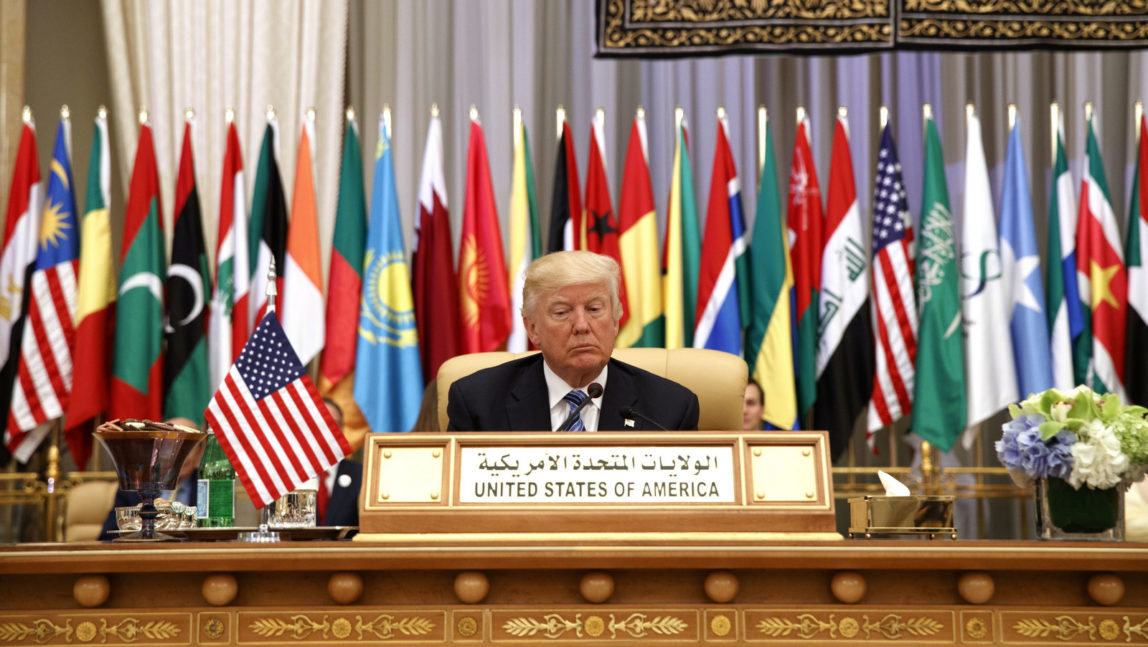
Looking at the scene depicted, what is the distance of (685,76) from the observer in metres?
5.87

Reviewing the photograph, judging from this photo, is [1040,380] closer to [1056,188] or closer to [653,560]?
[1056,188]

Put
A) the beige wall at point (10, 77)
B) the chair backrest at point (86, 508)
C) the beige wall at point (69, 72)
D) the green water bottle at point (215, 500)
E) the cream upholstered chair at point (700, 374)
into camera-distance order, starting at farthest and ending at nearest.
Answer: the beige wall at point (69, 72)
the beige wall at point (10, 77)
the chair backrest at point (86, 508)
the cream upholstered chair at point (700, 374)
the green water bottle at point (215, 500)

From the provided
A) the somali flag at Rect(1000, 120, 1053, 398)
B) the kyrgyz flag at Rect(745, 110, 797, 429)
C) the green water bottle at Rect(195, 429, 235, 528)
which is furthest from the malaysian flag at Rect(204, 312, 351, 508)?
the somali flag at Rect(1000, 120, 1053, 398)

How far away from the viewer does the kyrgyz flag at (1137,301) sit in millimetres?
5055

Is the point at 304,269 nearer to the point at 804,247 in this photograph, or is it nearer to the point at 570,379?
the point at 804,247

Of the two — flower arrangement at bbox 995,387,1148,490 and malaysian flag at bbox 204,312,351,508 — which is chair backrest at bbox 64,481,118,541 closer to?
malaysian flag at bbox 204,312,351,508

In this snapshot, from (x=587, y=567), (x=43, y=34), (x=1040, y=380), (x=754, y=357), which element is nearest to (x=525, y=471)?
(x=587, y=567)

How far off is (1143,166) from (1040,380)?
1.13 m

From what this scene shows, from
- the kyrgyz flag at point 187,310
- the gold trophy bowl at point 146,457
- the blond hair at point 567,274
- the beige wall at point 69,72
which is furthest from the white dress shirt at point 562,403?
the beige wall at point 69,72

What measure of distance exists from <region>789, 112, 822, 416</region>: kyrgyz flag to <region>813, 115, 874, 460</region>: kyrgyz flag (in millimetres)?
52

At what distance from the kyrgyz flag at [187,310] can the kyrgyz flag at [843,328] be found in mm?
2967

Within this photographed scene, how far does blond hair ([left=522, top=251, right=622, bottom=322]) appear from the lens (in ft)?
8.55

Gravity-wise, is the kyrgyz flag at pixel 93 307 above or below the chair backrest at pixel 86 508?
above

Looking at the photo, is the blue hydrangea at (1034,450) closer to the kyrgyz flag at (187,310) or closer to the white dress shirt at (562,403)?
the white dress shirt at (562,403)
